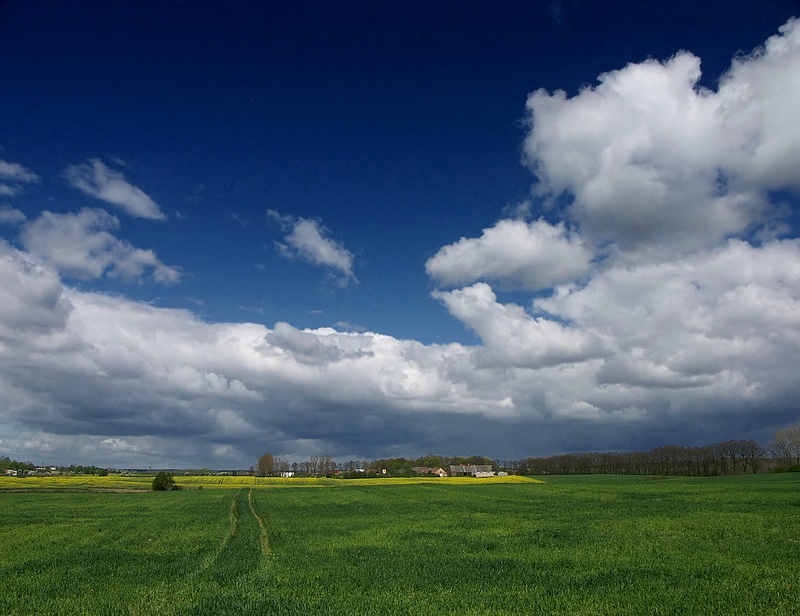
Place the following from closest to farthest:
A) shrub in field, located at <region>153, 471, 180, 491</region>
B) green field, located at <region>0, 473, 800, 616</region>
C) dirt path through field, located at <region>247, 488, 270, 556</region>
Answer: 1. green field, located at <region>0, 473, 800, 616</region>
2. dirt path through field, located at <region>247, 488, 270, 556</region>
3. shrub in field, located at <region>153, 471, 180, 491</region>

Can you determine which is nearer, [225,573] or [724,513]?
[225,573]

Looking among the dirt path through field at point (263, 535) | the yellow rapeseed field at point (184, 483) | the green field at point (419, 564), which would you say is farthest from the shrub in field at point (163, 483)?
the green field at point (419, 564)

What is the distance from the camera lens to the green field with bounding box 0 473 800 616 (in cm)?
1658

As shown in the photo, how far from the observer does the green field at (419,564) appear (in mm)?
16578

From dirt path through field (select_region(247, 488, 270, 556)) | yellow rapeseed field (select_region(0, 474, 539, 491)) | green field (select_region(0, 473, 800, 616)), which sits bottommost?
yellow rapeseed field (select_region(0, 474, 539, 491))

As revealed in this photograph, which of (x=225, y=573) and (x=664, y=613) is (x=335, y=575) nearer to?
(x=225, y=573)

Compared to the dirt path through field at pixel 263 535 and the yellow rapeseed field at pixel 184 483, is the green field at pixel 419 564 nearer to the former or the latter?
the dirt path through field at pixel 263 535

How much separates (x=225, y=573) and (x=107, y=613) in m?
6.21

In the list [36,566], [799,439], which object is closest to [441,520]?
[36,566]

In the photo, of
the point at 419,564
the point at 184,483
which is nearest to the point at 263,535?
the point at 419,564

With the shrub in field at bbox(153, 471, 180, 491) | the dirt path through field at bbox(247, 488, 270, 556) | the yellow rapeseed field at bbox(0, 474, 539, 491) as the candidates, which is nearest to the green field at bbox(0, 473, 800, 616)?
the dirt path through field at bbox(247, 488, 270, 556)

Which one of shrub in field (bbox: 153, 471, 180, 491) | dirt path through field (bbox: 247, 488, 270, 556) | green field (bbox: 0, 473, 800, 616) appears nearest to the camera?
green field (bbox: 0, 473, 800, 616)

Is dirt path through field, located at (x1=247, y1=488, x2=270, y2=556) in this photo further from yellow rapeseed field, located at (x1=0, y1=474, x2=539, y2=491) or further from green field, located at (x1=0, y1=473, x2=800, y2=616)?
yellow rapeseed field, located at (x1=0, y1=474, x2=539, y2=491)

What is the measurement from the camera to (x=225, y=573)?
22141mm
